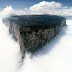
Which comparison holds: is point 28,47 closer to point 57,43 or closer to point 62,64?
point 62,64

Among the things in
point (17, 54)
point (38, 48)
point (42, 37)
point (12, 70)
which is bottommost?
point (12, 70)

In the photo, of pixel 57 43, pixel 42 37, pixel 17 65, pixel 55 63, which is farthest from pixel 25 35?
pixel 57 43

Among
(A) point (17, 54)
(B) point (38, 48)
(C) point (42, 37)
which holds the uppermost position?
(C) point (42, 37)

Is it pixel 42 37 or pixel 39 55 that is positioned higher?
pixel 42 37

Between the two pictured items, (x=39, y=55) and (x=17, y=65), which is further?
(x=39, y=55)

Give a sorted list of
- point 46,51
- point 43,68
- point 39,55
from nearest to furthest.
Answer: point 43,68 → point 39,55 → point 46,51

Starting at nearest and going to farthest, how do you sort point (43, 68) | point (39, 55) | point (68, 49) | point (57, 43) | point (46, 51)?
point (43, 68) < point (39, 55) < point (46, 51) < point (68, 49) < point (57, 43)

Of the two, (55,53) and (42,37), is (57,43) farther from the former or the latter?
(42,37)

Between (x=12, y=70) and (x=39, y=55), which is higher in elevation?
(x=39, y=55)

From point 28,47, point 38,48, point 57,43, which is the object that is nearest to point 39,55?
point 38,48

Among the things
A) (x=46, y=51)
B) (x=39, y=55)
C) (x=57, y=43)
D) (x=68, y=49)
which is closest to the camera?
(x=39, y=55)
